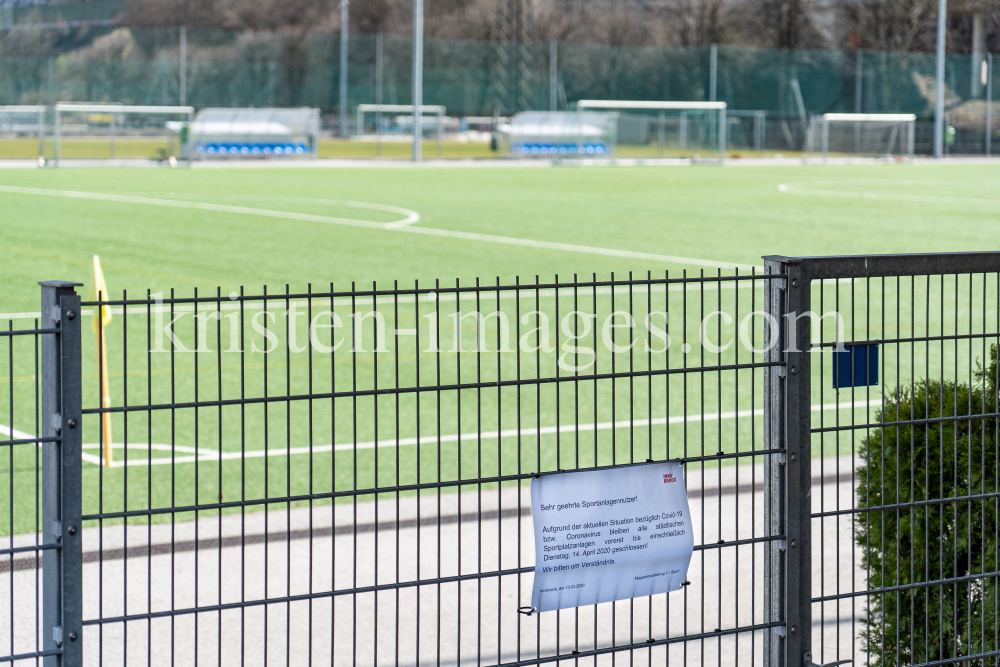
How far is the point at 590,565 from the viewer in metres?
3.88

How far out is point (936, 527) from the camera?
14.5ft

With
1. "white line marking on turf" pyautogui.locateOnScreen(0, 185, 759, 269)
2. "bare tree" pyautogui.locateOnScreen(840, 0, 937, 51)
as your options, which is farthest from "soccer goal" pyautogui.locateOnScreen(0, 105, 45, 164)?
"bare tree" pyautogui.locateOnScreen(840, 0, 937, 51)

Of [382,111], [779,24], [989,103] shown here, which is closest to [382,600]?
[382,111]

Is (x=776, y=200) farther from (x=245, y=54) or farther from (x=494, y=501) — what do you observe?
(x=245, y=54)

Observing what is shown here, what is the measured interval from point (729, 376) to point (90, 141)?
144 feet

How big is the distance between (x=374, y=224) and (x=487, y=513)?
17772mm

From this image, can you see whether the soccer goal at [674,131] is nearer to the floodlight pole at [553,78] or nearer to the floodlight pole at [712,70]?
the floodlight pole at [553,78]

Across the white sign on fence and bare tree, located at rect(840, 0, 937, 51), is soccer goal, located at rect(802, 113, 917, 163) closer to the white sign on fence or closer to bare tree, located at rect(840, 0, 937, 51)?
bare tree, located at rect(840, 0, 937, 51)

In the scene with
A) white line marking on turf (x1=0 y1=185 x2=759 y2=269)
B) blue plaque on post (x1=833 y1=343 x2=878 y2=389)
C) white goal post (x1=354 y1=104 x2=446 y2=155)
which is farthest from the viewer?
white goal post (x1=354 y1=104 x2=446 y2=155)

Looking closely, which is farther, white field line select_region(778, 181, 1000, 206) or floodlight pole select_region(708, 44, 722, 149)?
floodlight pole select_region(708, 44, 722, 149)

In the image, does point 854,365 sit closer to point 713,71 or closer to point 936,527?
point 936,527

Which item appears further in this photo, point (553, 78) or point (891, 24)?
point (891, 24)

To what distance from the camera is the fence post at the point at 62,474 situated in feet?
10.8

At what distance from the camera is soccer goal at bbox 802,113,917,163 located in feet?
197
